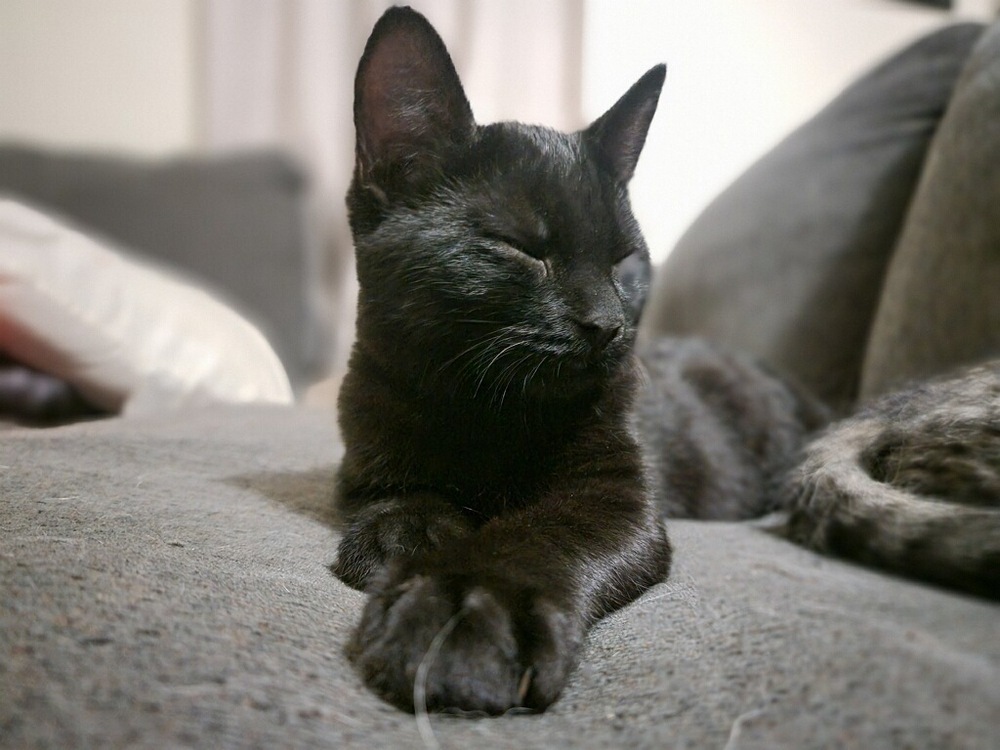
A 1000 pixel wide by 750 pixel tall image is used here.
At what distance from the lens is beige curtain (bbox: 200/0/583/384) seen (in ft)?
7.65

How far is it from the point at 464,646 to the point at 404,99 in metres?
0.52

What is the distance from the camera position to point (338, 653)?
49cm

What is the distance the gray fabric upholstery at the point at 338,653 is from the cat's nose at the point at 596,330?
0.22 metres

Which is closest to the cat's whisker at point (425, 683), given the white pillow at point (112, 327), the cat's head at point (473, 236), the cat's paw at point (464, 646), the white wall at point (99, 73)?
the cat's paw at point (464, 646)

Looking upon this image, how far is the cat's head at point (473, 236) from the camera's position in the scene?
670 millimetres

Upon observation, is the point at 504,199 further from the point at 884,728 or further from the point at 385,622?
the point at 884,728

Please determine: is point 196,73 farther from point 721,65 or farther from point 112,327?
point 721,65

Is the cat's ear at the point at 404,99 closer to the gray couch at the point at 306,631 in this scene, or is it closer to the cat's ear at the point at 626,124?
the cat's ear at the point at 626,124

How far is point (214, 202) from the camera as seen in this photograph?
2.26 m

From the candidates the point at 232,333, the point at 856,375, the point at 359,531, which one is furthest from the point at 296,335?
the point at 359,531

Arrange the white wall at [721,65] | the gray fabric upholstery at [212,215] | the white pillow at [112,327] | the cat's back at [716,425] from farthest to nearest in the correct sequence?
the gray fabric upholstery at [212,215] < the white wall at [721,65] < the white pillow at [112,327] < the cat's back at [716,425]

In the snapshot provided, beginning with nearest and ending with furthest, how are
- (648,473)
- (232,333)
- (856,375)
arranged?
(648,473), (856,375), (232,333)

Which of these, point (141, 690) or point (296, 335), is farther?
point (296, 335)

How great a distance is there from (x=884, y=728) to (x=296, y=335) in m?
2.13
